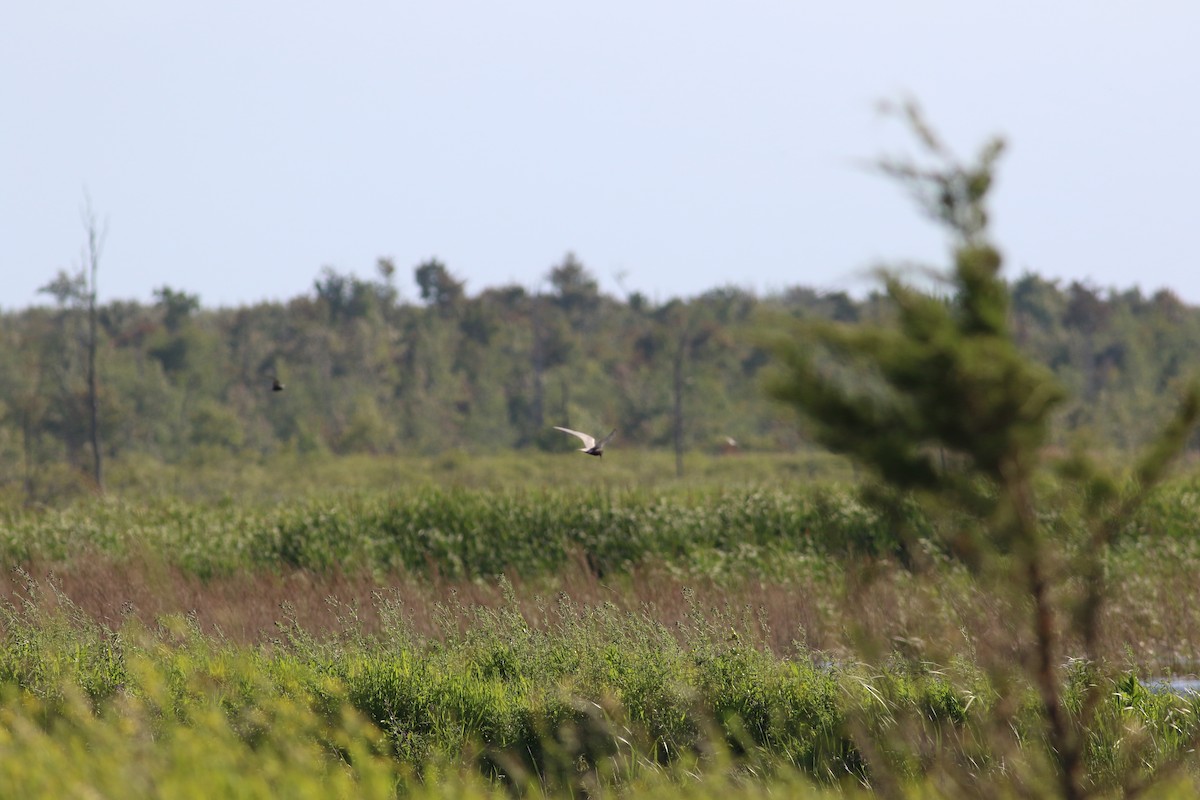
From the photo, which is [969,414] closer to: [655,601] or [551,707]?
[551,707]

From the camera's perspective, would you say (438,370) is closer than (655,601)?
No

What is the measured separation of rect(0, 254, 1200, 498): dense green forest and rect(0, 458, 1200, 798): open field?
75.7ft

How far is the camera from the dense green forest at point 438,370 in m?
41.8

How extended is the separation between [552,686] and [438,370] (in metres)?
42.1

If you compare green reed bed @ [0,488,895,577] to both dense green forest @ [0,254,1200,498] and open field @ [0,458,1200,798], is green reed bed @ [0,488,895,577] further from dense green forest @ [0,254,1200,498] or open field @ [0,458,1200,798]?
dense green forest @ [0,254,1200,498]

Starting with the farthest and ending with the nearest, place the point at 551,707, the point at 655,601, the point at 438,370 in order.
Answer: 1. the point at 438,370
2. the point at 655,601
3. the point at 551,707

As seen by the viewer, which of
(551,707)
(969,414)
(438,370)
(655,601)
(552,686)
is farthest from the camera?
(438,370)

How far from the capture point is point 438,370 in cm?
4981

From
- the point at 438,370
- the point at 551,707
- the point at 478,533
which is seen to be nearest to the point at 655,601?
the point at 551,707

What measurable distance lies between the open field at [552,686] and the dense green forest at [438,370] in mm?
23075

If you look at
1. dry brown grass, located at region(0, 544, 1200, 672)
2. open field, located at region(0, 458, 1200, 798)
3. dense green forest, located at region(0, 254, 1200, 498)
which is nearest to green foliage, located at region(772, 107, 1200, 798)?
open field, located at region(0, 458, 1200, 798)

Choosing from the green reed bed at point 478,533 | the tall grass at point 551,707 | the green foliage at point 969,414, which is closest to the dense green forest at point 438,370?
the green reed bed at point 478,533

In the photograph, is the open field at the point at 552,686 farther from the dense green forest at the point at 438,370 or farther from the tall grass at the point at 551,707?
the dense green forest at the point at 438,370

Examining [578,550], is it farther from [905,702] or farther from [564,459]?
[564,459]
